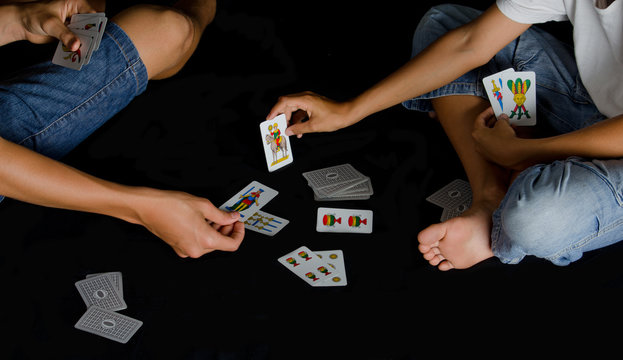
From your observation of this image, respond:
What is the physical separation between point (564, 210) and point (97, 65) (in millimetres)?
1413

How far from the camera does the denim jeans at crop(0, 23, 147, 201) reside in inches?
66.6

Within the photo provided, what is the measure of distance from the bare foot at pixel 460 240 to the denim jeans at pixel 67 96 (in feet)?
3.47

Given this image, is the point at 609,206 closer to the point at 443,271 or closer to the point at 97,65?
the point at 443,271

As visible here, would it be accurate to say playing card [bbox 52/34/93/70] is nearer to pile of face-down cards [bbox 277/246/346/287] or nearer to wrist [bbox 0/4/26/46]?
wrist [bbox 0/4/26/46]

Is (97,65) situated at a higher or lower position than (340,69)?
higher

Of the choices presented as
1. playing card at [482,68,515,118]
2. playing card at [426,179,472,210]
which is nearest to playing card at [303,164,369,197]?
playing card at [426,179,472,210]

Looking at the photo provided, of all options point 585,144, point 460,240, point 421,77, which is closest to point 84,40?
point 421,77

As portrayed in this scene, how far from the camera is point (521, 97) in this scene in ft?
6.42

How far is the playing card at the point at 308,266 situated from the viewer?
Result: 176 cm

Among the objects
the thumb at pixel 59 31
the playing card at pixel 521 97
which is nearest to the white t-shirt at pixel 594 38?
the playing card at pixel 521 97

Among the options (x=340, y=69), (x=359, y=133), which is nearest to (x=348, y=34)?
(x=340, y=69)

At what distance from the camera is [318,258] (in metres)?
1.82

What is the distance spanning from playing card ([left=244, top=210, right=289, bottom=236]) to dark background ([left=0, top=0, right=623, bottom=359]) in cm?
2

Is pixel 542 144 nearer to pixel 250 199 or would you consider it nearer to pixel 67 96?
pixel 250 199
